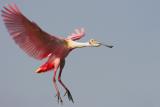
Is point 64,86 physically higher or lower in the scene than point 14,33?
lower

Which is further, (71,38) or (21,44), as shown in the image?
(71,38)

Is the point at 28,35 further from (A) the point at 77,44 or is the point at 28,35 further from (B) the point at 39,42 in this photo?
(A) the point at 77,44

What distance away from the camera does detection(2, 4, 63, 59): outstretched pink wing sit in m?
14.3

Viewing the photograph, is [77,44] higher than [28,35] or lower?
lower

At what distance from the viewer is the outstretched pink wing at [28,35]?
1434 centimetres

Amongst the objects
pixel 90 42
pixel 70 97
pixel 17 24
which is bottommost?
pixel 70 97

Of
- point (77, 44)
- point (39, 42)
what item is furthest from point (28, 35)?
point (77, 44)

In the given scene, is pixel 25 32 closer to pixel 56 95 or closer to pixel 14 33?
pixel 14 33

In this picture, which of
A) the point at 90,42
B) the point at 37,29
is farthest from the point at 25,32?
the point at 90,42

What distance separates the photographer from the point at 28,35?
1480 centimetres

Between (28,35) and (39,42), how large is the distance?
0.31 metres

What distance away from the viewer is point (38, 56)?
49.2ft

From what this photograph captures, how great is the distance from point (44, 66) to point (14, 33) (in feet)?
3.44

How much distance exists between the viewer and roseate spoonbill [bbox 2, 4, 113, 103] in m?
14.4
